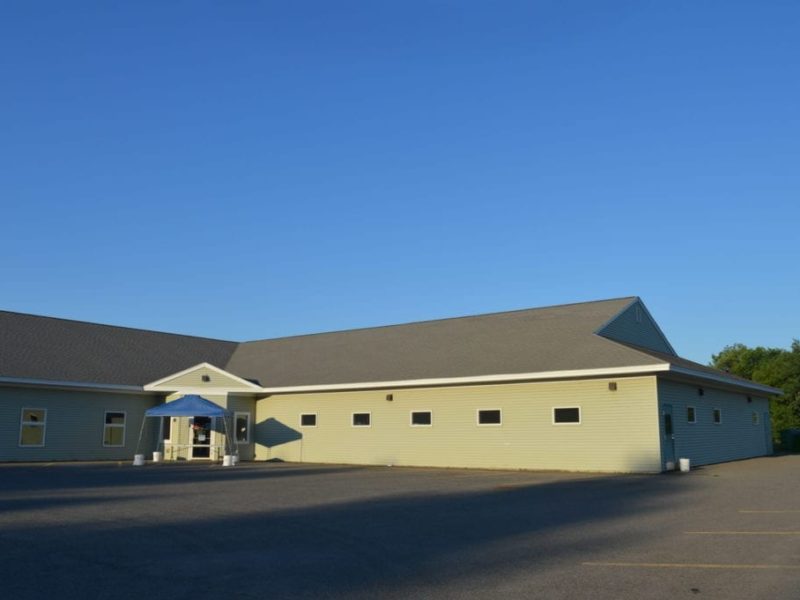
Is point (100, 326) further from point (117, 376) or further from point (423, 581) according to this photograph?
point (423, 581)

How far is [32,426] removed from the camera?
2809 centimetres

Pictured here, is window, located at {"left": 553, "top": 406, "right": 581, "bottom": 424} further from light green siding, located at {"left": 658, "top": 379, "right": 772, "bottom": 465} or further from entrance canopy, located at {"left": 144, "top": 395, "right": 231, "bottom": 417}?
entrance canopy, located at {"left": 144, "top": 395, "right": 231, "bottom": 417}

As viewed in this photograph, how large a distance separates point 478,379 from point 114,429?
1567 centimetres

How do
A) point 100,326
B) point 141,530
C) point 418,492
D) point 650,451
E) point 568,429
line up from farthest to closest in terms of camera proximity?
point 100,326 < point 568,429 < point 650,451 < point 418,492 < point 141,530

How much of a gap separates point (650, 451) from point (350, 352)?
14.2 m

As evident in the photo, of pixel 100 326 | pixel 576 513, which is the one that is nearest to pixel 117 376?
pixel 100 326

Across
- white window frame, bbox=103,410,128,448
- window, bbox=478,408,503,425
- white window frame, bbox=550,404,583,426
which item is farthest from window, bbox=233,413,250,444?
white window frame, bbox=550,404,583,426

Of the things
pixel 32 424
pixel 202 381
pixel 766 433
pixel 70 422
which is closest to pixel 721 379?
pixel 766 433

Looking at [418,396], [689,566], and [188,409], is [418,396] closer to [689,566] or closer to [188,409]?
A: [188,409]

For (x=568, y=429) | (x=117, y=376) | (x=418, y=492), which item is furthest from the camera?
(x=117, y=376)

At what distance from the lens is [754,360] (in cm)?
6016

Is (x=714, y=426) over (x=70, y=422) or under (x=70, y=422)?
under

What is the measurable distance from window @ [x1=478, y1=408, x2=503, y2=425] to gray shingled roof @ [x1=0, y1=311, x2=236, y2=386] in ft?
48.4

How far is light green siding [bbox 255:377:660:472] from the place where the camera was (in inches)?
875
